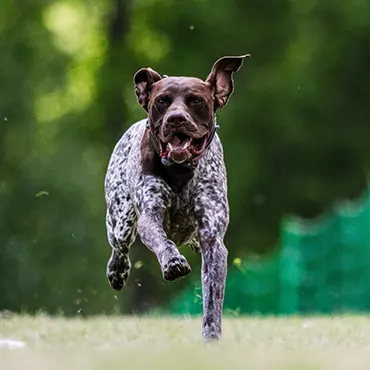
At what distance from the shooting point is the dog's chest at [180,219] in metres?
7.30

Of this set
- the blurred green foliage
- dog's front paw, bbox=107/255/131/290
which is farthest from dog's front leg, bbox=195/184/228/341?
the blurred green foliage

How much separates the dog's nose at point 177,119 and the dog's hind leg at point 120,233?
1.33 metres

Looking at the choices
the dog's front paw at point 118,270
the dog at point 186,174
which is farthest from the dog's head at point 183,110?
the dog's front paw at point 118,270

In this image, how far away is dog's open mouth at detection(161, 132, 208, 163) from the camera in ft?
22.8

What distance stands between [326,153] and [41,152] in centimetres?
404

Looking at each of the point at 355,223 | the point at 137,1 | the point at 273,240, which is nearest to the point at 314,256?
the point at 355,223

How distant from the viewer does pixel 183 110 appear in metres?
6.91

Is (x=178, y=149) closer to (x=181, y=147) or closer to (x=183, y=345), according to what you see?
(x=181, y=147)

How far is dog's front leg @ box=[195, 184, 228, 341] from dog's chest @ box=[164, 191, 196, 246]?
0.24ft

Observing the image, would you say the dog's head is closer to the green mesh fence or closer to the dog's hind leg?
the dog's hind leg

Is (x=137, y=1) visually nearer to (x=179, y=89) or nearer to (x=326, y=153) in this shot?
(x=326, y=153)

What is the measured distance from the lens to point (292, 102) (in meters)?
19.7

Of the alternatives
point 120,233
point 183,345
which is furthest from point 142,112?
point 183,345

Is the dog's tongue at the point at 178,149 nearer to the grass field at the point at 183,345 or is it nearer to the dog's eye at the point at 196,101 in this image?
the dog's eye at the point at 196,101
